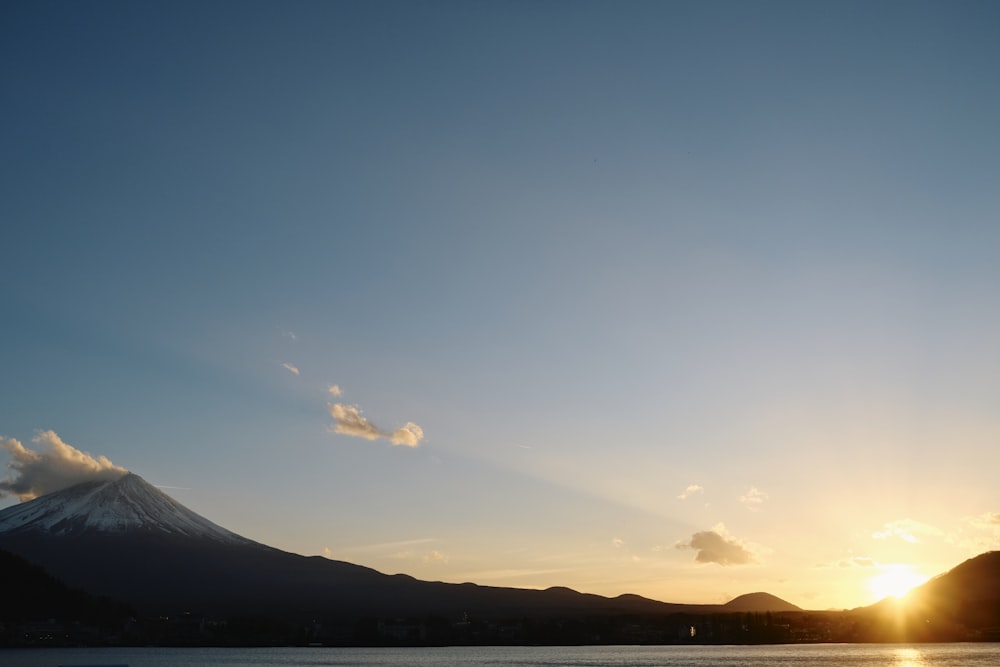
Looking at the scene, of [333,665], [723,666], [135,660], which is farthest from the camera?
[135,660]

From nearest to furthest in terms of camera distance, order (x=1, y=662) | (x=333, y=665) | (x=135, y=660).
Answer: (x=1, y=662) < (x=333, y=665) < (x=135, y=660)

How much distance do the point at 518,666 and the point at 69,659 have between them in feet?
274

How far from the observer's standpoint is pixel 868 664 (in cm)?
14362

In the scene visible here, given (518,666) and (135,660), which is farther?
(135,660)

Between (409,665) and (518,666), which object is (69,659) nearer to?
(409,665)

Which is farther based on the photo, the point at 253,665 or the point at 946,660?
the point at 253,665

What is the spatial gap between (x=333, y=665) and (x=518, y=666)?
35.3 m

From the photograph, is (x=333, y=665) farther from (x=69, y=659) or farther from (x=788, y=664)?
(x=788, y=664)

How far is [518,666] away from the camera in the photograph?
152m

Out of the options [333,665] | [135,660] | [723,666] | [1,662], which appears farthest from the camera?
[135,660]

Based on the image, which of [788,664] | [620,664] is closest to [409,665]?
[620,664]

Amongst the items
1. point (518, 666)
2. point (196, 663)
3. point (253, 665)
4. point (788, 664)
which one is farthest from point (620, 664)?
point (196, 663)

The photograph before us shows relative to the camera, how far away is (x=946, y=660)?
14838cm

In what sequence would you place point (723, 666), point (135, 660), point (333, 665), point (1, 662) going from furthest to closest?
1. point (135, 660)
2. point (333, 665)
3. point (1, 662)
4. point (723, 666)
